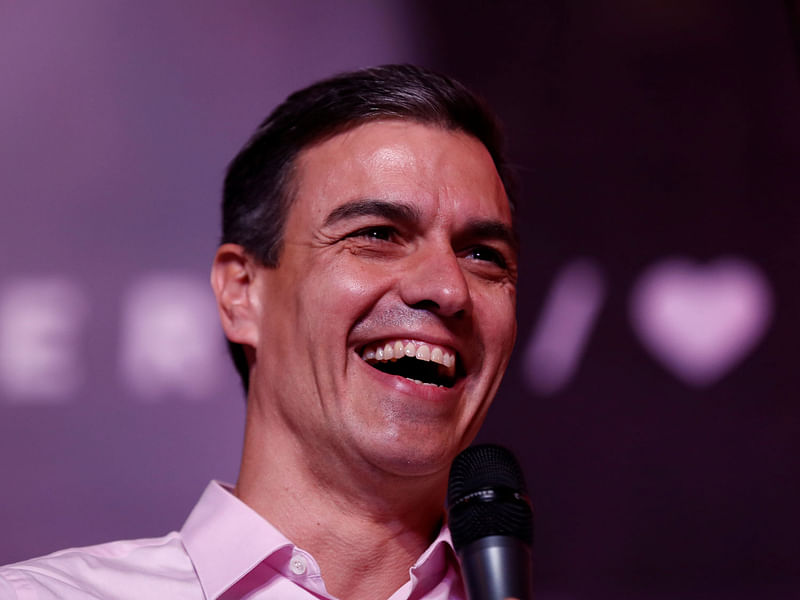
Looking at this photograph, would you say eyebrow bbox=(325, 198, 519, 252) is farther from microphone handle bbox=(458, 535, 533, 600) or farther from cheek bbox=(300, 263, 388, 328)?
microphone handle bbox=(458, 535, 533, 600)

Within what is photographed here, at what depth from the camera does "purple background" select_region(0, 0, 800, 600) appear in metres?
1.76

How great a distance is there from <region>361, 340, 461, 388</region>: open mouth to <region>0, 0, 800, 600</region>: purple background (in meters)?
0.47

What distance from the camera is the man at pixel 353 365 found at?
1365mm

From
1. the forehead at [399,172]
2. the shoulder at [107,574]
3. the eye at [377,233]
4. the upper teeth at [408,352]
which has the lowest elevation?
the shoulder at [107,574]

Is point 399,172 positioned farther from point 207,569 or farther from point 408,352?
point 207,569

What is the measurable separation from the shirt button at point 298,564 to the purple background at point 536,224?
503 millimetres

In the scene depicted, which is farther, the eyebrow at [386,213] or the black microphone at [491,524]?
the eyebrow at [386,213]

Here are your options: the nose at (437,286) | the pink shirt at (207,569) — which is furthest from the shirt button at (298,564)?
the nose at (437,286)

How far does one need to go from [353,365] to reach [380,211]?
0.26 metres

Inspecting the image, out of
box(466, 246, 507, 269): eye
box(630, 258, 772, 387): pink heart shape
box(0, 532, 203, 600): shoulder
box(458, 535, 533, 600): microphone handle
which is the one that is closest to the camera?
box(458, 535, 533, 600): microphone handle

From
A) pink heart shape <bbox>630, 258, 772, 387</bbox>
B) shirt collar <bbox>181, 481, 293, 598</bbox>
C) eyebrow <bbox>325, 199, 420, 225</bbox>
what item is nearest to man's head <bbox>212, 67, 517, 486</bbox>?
eyebrow <bbox>325, 199, 420, 225</bbox>

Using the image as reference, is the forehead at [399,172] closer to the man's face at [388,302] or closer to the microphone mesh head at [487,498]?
the man's face at [388,302]

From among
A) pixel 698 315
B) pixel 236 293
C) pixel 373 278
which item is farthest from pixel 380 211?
pixel 698 315

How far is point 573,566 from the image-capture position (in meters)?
1.93
